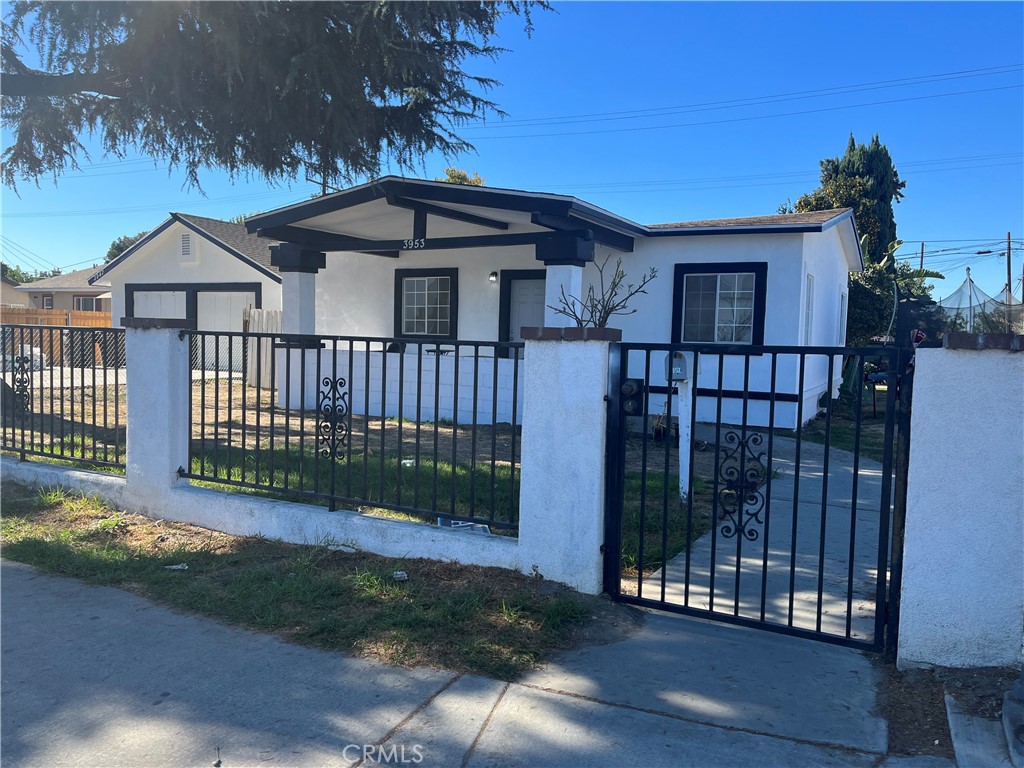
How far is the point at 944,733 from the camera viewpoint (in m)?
3.18

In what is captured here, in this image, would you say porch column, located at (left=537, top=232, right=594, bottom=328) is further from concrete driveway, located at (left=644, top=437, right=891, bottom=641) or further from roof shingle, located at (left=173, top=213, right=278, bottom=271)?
roof shingle, located at (left=173, top=213, right=278, bottom=271)

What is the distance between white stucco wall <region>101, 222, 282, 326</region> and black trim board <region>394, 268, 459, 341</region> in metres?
7.07

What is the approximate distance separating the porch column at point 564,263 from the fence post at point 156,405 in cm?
542

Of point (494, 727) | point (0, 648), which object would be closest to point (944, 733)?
point (494, 727)

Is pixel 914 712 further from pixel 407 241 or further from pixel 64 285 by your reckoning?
pixel 64 285

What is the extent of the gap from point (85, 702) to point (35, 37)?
913cm

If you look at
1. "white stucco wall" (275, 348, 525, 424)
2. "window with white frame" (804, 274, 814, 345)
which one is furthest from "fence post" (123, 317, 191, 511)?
"window with white frame" (804, 274, 814, 345)

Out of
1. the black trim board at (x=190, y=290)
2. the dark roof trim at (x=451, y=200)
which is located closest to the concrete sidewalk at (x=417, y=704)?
the dark roof trim at (x=451, y=200)

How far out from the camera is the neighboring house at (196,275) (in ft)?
68.6

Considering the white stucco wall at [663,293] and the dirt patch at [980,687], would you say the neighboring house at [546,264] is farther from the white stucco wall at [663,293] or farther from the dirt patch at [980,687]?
the dirt patch at [980,687]

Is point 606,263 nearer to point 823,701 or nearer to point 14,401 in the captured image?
point 14,401

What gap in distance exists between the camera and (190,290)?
2188 centimetres

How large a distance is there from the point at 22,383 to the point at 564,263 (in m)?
6.58

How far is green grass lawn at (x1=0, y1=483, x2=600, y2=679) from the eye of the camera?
13.3 feet
